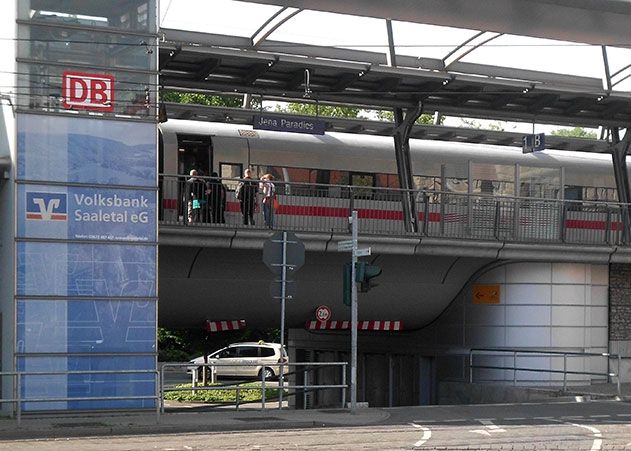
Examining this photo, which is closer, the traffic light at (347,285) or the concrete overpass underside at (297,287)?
the traffic light at (347,285)

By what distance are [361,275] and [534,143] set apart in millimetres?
9437

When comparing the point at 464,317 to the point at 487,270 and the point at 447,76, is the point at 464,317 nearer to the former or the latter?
the point at 487,270

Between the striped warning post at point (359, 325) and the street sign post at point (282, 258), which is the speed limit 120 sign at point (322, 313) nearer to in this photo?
the striped warning post at point (359, 325)

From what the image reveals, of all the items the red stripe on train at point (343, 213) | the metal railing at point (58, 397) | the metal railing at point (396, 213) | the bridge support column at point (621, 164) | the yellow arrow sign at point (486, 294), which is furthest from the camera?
the bridge support column at point (621, 164)

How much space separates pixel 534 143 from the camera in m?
30.1

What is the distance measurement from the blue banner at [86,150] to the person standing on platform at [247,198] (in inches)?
191

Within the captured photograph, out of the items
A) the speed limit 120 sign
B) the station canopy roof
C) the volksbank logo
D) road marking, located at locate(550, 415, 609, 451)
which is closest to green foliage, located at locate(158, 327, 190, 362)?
the station canopy roof

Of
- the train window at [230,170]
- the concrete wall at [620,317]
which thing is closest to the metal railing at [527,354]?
the concrete wall at [620,317]

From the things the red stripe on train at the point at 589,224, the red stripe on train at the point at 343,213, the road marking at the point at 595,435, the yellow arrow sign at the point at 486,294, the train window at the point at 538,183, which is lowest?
the road marking at the point at 595,435

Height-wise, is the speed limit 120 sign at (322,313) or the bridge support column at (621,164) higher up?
the bridge support column at (621,164)

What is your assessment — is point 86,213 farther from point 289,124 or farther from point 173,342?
point 173,342

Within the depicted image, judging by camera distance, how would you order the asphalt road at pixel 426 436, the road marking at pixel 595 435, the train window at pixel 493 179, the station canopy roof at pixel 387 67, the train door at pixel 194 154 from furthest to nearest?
the train window at pixel 493 179 → the train door at pixel 194 154 → the station canopy roof at pixel 387 67 → the asphalt road at pixel 426 436 → the road marking at pixel 595 435

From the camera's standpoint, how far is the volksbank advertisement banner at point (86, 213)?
70.1 ft

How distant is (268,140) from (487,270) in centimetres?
622
